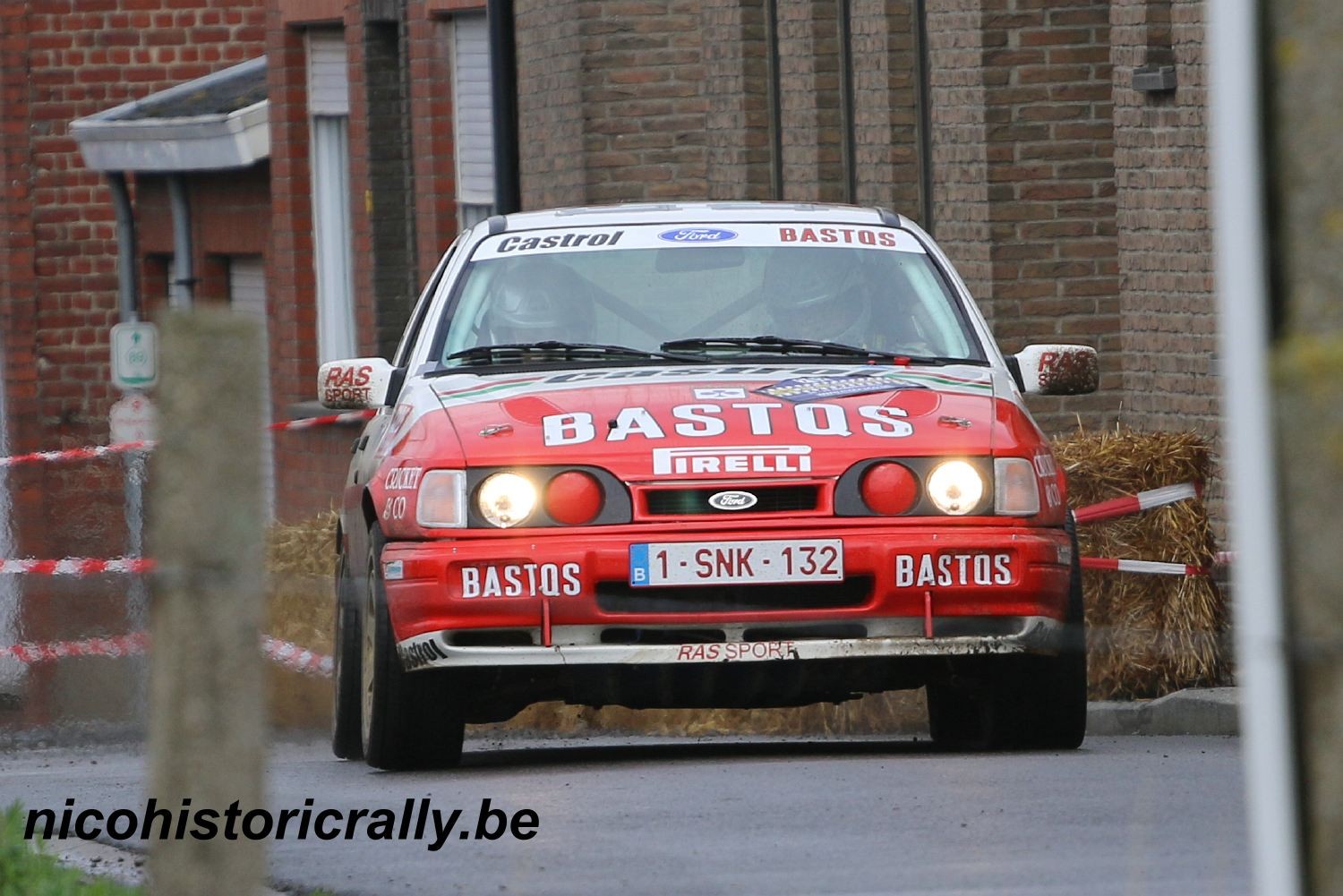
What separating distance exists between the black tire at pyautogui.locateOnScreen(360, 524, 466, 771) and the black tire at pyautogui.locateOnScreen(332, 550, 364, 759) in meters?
0.49

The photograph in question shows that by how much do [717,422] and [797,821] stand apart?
4.43 ft

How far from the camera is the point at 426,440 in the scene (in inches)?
320

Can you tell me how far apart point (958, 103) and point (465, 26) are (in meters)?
6.71

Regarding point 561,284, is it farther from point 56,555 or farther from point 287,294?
point 287,294

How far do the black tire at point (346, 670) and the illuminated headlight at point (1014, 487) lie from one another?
2042 millimetres

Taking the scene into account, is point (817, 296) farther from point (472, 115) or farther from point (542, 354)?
point (472, 115)

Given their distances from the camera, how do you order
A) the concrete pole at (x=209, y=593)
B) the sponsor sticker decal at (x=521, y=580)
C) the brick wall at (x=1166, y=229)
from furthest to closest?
the brick wall at (x=1166, y=229)
the sponsor sticker decal at (x=521, y=580)
the concrete pole at (x=209, y=593)

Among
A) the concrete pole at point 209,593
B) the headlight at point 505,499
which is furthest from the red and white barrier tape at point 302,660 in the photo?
the concrete pole at point 209,593

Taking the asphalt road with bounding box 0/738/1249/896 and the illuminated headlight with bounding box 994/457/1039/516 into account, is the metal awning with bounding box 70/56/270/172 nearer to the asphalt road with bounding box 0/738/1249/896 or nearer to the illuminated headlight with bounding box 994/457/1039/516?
the asphalt road with bounding box 0/738/1249/896

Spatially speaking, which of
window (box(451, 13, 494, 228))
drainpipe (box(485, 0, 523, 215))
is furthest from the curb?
window (box(451, 13, 494, 228))

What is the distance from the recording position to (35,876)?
20.9 feet

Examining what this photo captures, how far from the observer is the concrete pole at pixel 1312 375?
284 cm

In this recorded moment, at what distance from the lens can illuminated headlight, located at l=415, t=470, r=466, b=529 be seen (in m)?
7.93

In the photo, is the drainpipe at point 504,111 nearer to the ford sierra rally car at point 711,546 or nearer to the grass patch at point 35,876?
the ford sierra rally car at point 711,546
